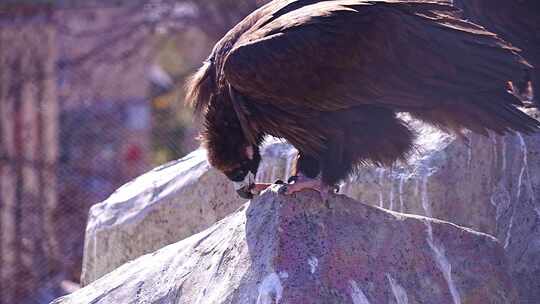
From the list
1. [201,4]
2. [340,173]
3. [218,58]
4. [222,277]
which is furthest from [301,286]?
[201,4]

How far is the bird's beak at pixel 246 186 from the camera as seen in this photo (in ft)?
14.3

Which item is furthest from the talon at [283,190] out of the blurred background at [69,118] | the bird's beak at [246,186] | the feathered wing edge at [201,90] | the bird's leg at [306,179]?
the blurred background at [69,118]

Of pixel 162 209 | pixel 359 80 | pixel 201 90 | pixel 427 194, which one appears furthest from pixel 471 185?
pixel 162 209

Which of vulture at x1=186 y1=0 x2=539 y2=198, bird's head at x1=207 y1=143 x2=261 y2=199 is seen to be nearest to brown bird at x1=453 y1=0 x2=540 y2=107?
vulture at x1=186 y1=0 x2=539 y2=198

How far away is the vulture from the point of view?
409 cm

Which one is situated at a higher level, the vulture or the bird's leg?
the vulture

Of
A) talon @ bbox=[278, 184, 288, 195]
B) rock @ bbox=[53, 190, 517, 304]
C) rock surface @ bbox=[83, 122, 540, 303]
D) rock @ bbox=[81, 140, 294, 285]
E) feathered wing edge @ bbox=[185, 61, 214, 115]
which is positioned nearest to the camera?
rock @ bbox=[53, 190, 517, 304]

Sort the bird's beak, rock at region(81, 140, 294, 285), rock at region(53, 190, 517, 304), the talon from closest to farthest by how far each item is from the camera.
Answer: rock at region(53, 190, 517, 304)
the talon
the bird's beak
rock at region(81, 140, 294, 285)

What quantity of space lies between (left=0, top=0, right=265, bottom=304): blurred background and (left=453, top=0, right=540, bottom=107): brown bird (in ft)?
10.3

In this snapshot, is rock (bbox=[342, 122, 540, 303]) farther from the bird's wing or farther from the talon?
the talon

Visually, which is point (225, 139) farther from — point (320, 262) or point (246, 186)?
point (320, 262)

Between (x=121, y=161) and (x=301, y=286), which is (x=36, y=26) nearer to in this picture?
(x=121, y=161)

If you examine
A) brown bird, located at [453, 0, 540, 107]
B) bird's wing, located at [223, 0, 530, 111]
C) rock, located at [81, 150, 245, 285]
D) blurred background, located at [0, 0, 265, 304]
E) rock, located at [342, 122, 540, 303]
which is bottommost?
blurred background, located at [0, 0, 265, 304]

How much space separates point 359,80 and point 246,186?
0.66 m
